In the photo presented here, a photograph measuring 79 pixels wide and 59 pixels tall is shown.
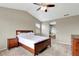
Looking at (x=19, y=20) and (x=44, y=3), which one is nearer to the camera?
(x=44, y=3)

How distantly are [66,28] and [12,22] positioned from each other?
45.1 inches

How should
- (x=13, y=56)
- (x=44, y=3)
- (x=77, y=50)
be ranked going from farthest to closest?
1. (x=77, y=50)
2. (x=13, y=56)
3. (x=44, y=3)

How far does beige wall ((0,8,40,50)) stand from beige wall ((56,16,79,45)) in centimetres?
50

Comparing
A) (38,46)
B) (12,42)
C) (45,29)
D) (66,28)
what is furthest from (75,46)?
(12,42)

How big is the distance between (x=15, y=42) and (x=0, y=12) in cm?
63

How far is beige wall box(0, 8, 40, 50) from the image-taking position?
1.61m

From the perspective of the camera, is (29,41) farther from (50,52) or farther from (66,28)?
(66,28)

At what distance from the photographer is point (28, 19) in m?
1.84

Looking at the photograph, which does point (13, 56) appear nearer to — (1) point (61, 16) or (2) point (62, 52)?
(2) point (62, 52)

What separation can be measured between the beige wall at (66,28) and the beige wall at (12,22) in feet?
1.64

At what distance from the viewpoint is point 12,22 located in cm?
169

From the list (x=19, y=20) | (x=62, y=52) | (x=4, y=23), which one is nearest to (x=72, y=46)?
(x=62, y=52)

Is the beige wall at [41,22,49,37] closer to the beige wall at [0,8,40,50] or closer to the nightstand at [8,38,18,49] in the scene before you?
the beige wall at [0,8,40,50]

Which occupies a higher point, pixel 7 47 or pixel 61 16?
pixel 61 16
